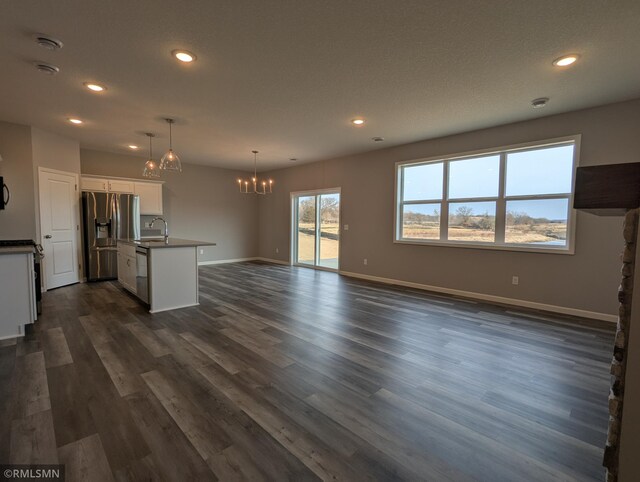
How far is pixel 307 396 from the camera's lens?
2193mm

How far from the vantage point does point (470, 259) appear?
509cm

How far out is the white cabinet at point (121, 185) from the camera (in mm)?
6367

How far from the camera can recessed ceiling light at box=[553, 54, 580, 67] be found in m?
2.73

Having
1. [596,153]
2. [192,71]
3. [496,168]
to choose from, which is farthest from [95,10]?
[596,153]

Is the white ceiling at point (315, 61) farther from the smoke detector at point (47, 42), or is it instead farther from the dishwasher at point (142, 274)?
the dishwasher at point (142, 274)

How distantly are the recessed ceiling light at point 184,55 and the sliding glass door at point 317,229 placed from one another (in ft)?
15.6

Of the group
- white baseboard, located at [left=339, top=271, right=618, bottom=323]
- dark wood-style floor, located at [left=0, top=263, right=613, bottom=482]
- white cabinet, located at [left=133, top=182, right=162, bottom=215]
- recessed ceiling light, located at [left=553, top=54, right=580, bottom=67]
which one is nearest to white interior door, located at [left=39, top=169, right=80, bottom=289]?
white cabinet, located at [left=133, top=182, right=162, bottom=215]

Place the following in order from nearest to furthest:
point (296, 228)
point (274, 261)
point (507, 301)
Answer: point (507, 301), point (296, 228), point (274, 261)

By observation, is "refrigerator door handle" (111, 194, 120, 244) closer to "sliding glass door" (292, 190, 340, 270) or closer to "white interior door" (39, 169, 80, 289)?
"white interior door" (39, 169, 80, 289)

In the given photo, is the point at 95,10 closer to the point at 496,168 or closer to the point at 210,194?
the point at 496,168

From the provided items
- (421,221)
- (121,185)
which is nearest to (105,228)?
(121,185)

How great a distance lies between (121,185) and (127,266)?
2397 millimetres

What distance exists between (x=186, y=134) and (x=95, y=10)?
315 cm

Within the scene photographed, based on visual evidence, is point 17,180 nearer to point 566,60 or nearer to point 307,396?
point 307,396
